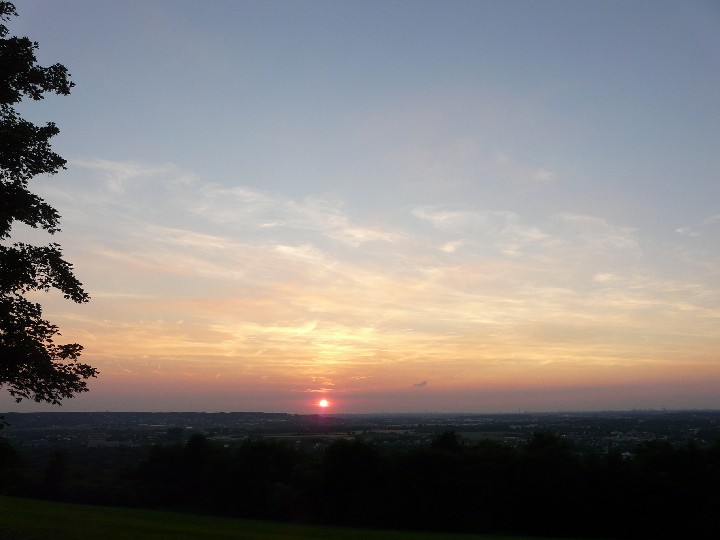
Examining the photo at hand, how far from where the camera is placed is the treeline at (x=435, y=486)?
Answer: 31.2 m

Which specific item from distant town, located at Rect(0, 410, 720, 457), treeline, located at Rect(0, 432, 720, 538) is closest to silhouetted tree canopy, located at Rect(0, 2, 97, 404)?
distant town, located at Rect(0, 410, 720, 457)

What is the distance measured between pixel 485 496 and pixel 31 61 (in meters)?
32.3

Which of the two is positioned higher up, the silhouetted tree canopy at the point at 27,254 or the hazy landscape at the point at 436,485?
the silhouetted tree canopy at the point at 27,254

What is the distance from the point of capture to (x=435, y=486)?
36.8 m

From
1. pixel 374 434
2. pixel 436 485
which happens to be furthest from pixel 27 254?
pixel 374 434

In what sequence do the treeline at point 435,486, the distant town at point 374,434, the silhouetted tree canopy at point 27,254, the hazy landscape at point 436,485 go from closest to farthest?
1. the silhouetted tree canopy at point 27,254
2. the treeline at point 435,486
3. the hazy landscape at point 436,485
4. the distant town at point 374,434

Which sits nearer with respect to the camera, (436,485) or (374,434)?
(436,485)

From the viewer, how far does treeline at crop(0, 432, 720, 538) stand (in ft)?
102

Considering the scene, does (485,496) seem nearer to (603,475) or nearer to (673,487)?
(603,475)

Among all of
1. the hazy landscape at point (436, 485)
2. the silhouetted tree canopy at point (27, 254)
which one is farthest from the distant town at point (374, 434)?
the silhouetted tree canopy at point (27, 254)

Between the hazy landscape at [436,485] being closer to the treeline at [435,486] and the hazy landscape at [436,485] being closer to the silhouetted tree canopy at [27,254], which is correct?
the treeline at [435,486]

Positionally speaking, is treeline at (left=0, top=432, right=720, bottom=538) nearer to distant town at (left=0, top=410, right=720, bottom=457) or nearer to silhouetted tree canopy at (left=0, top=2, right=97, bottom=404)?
distant town at (left=0, top=410, right=720, bottom=457)

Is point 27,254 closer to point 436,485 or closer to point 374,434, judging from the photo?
point 436,485

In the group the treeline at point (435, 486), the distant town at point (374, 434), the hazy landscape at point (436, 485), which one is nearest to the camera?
the treeline at point (435, 486)
